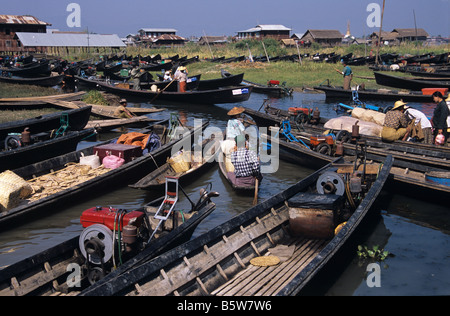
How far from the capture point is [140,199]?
32.4 feet

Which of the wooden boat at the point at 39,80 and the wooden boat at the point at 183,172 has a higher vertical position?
the wooden boat at the point at 39,80

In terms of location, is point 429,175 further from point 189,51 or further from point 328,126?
point 189,51

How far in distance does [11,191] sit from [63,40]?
56005 millimetres

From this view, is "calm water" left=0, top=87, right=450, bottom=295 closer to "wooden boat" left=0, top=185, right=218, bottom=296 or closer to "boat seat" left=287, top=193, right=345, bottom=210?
"boat seat" left=287, top=193, right=345, bottom=210

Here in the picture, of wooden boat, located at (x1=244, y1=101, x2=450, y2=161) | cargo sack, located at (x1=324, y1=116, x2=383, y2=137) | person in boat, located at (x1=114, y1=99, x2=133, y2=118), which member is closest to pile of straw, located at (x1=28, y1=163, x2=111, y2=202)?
wooden boat, located at (x1=244, y1=101, x2=450, y2=161)

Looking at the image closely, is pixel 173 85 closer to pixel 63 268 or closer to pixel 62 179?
pixel 62 179

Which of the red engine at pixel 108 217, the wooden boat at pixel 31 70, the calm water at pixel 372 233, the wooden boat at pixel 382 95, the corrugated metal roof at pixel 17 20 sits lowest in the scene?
the calm water at pixel 372 233

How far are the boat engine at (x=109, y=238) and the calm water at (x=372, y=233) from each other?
6.23ft

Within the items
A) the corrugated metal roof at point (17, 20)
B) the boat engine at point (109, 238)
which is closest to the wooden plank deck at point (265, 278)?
the boat engine at point (109, 238)

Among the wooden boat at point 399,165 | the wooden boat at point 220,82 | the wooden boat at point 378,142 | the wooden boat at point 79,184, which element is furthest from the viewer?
the wooden boat at point 220,82

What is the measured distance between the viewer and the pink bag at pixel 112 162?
1027cm

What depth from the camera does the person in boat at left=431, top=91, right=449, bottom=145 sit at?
10.9 meters

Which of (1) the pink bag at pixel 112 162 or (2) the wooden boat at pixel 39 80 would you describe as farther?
(2) the wooden boat at pixel 39 80

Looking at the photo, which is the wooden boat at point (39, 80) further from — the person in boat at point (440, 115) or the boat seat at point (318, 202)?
the boat seat at point (318, 202)
